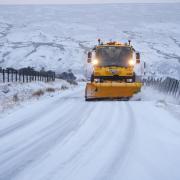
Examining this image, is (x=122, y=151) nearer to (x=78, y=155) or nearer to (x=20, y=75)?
(x=78, y=155)

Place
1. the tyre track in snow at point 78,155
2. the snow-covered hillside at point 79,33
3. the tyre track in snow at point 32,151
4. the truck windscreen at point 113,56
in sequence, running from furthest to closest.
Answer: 1. the snow-covered hillside at point 79,33
2. the truck windscreen at point 113,56
3. the tyre track in snow at point 32,151
4. the tyre track in snow at point 78,155

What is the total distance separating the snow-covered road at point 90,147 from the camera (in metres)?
5.45

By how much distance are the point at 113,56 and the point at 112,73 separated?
104 centimetres

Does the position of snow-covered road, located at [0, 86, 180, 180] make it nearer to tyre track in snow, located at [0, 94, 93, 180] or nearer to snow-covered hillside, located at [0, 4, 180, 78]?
tyre track in snow, located at [0, 94, 93, 180]

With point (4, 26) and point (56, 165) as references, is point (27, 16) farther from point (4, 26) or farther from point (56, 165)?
point (56, 165)

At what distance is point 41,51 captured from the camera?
336ft

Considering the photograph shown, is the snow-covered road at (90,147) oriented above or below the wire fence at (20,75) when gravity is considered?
above

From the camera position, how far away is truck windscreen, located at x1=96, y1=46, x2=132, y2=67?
770 inches

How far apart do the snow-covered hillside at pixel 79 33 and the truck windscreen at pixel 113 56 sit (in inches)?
2433

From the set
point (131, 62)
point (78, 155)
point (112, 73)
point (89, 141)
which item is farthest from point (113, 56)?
point (78, 155)

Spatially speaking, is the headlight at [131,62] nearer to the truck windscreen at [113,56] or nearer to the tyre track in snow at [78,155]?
the truck windscreen at [113,56]

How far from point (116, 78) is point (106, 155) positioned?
12.7m

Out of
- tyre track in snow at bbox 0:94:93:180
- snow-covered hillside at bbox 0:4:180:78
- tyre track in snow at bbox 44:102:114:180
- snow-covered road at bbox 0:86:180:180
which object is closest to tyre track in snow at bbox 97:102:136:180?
snow-covered road at bbox 0:86:180:180

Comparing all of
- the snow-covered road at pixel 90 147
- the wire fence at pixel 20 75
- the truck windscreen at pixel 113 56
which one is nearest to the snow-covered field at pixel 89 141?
the snow-covered road at pixel 90 147
